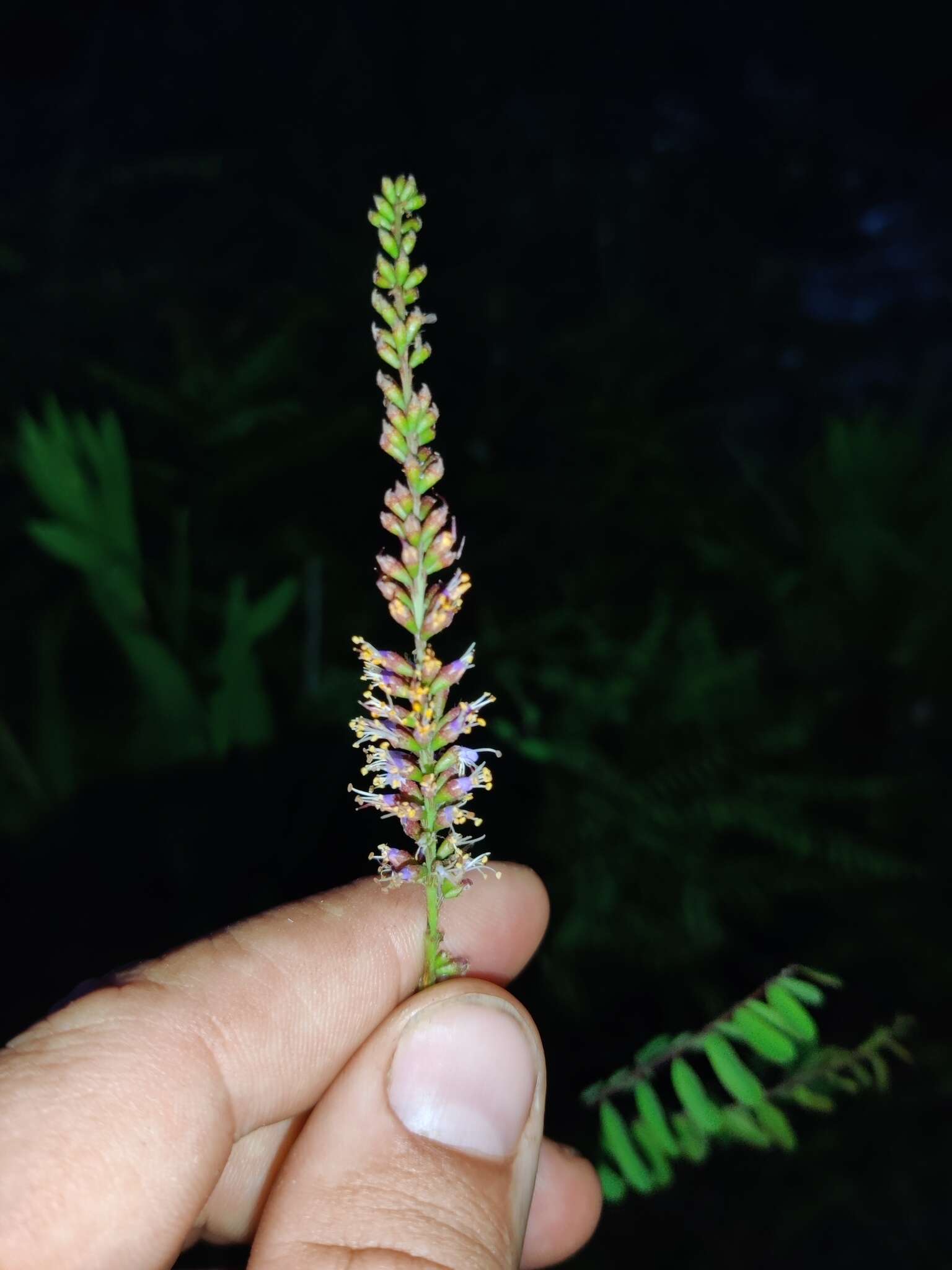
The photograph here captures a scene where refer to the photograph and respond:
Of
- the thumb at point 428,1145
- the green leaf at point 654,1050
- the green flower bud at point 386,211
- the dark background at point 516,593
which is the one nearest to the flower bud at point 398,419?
the green flower bud at point 386,211

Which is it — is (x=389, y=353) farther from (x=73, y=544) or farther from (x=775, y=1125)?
(x=73, y=544)

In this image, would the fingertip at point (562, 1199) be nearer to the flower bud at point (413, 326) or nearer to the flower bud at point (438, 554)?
the flower bud at point (438, 554)

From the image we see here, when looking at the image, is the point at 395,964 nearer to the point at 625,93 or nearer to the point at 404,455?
the point at 404,455

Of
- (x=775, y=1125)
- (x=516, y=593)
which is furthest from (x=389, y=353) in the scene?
(x=516, y=593)

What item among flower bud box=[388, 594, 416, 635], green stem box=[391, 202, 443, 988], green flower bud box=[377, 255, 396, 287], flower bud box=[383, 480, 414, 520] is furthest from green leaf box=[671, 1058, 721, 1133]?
green flower bud box=[377, 255, 396, 287]

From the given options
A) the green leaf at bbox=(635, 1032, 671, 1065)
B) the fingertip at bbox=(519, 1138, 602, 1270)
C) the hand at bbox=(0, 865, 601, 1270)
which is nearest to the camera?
the hand at bbox=(0, 865, 601, 1270)

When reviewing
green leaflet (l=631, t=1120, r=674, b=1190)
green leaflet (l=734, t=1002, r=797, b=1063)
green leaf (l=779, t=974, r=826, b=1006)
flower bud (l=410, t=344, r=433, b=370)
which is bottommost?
green leaflet (l=631, t=1120, r=674, b=1190)

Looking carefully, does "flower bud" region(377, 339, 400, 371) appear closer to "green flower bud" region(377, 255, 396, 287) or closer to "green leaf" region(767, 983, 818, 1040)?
"green flower bud" region(377, 255, 396, 287)
